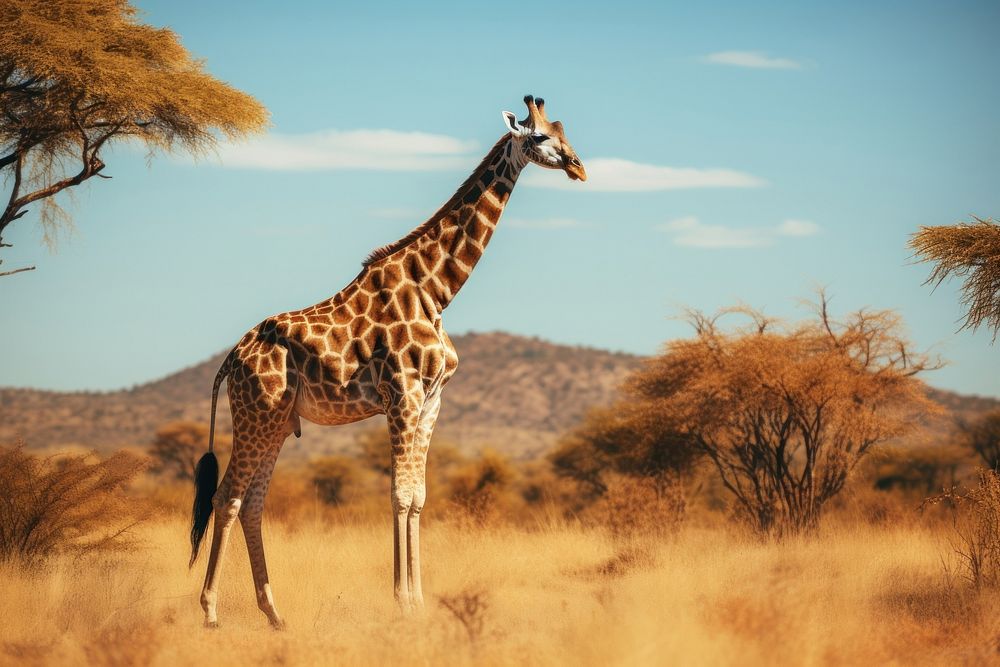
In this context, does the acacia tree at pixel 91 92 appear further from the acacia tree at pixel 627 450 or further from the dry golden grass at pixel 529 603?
the acacia tree at pixel 627 450

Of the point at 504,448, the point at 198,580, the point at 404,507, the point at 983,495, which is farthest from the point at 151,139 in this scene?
the point at 504,448

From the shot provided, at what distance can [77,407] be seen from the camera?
200ft

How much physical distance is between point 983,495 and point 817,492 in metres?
5.78

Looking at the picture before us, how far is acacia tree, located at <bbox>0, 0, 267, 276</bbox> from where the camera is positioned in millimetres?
11812

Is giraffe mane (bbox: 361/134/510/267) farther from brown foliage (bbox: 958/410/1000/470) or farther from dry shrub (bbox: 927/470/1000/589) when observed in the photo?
brown foliage (bbox: 958/410/1000/470)

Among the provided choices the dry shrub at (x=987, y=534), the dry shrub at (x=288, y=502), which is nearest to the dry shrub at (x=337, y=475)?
the dry shrub at (x=288, y=502)

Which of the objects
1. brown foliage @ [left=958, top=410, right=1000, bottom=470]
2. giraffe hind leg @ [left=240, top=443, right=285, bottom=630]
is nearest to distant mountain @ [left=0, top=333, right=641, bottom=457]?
brown foliage @ [left=958, top=410, right=1000, bottom=470]

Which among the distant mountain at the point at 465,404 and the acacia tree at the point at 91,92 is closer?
the acacia tree at the point at 91,92

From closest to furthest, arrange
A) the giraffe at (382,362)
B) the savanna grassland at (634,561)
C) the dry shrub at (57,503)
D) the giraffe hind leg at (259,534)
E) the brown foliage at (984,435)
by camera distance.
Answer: the savanna grassland at (634,561) → the giraffe at (382,362) → the giraffe hind leg at (259,534) → the dry shrub at (57,503) → the brown foliage at (984,435)

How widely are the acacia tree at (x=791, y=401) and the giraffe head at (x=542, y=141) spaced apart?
6583 mm

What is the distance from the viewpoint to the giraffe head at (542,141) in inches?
360

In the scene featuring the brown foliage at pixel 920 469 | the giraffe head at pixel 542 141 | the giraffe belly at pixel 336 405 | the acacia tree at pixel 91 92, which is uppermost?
Result: the acacia tree at pixel 91 92

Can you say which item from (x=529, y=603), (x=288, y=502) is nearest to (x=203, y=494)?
(x=529, y=603)

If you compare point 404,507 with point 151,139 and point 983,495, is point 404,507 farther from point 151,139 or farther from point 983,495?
point 151,139
